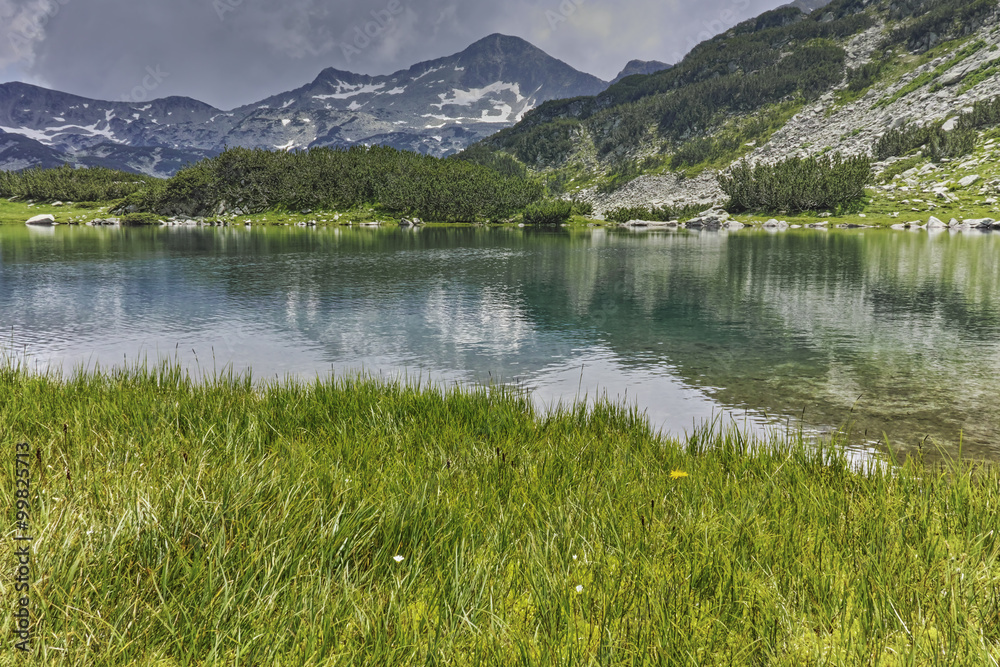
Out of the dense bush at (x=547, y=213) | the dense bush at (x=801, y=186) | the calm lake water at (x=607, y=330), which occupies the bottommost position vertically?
the calm lake water at (x=607, y=330)

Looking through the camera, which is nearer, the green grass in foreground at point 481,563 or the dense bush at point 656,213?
the green grass in foreground at point 481,563

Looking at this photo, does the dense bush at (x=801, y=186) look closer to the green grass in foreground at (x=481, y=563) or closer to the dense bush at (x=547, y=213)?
the dense bush at (x=547, y=213)

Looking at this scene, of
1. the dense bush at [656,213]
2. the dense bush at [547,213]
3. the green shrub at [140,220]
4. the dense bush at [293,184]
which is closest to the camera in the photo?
the dense bush at [547,213]

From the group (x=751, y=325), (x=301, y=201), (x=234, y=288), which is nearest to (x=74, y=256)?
(x=234, y=288)

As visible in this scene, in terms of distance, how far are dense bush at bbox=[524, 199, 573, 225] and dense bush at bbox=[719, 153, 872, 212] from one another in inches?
1907

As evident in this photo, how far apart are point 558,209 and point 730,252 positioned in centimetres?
10765

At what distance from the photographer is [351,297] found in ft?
109

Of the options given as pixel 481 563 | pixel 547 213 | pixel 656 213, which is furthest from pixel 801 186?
pixel 481 563

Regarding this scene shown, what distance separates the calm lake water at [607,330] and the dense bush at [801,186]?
103523 mm

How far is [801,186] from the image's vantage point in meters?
141

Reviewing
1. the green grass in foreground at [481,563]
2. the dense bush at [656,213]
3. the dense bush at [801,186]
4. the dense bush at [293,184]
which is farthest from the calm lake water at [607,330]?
the dense bush at [293,184]

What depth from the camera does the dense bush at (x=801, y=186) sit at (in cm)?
13812

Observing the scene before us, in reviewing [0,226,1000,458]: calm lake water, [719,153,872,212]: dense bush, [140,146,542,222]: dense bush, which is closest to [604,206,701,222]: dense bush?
[719,153,872,212]: dense bush

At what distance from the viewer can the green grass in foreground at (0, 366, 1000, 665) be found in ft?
9.32
